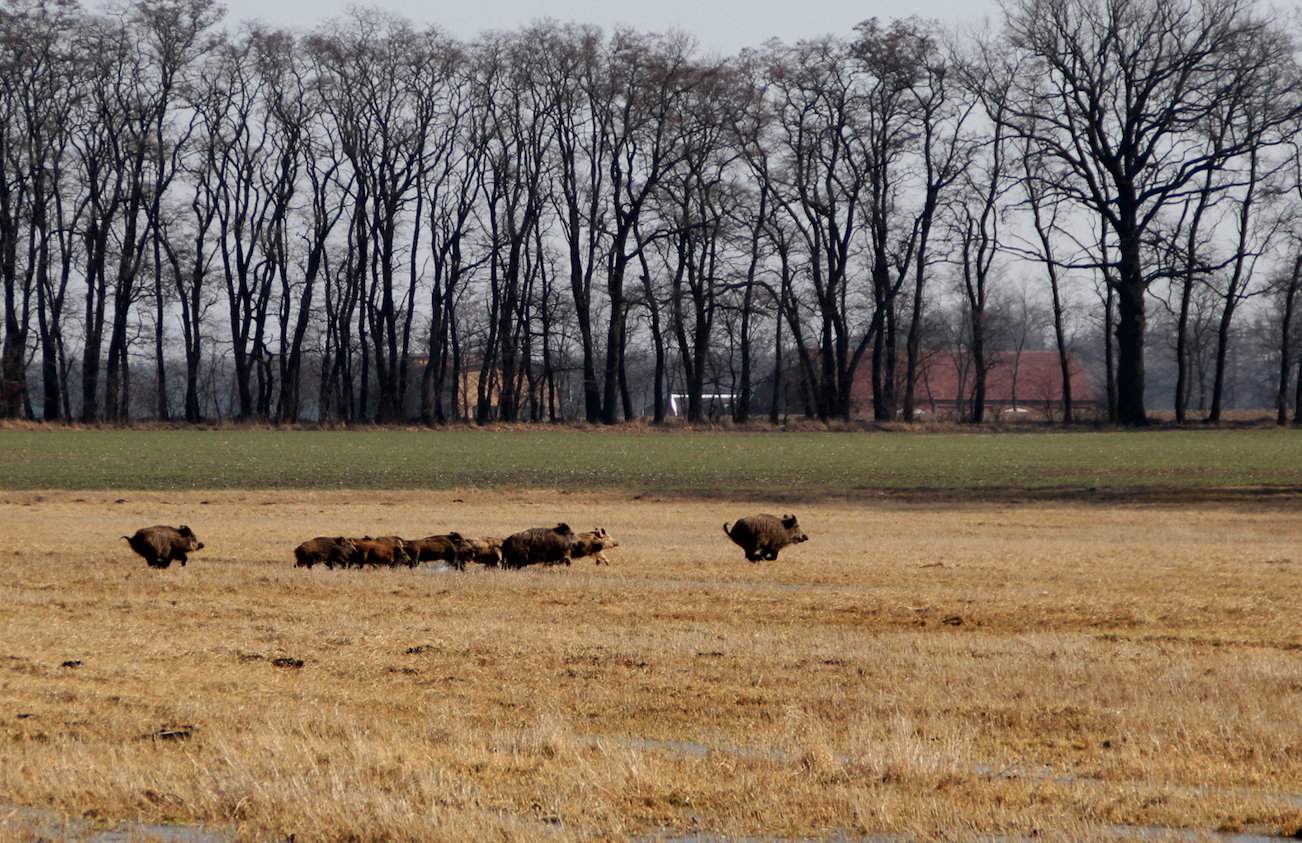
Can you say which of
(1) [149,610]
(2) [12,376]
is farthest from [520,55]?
(1) [149,610]

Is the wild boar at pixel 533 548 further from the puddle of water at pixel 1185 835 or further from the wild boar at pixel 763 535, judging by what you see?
the puddle of water at pixel 1185 835

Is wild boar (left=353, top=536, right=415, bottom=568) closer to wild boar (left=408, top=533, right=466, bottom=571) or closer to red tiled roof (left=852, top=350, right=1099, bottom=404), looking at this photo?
wild boar (left=408, top=533, right=466, bottom=571)

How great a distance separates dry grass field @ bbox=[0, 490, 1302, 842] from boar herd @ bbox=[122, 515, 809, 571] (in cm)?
36

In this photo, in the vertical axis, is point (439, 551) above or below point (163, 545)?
below

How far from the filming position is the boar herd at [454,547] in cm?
1617

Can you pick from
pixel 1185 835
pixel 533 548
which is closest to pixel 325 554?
pixel 533 548

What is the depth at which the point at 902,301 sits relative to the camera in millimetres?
84375

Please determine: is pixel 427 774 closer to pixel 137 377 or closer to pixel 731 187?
pixel 731 187

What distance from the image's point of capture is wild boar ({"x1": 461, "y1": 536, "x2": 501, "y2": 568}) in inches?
664

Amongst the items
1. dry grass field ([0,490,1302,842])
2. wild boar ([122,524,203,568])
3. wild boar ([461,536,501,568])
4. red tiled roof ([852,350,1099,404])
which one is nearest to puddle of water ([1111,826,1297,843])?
dry grass field ([0,490,1302,842])

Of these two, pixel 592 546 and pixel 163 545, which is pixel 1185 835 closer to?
pixel 592 546

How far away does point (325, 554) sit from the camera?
53.5 ft

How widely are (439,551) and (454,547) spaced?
0.55ft

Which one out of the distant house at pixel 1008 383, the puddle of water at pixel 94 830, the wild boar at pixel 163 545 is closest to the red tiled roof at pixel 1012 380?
the distant house at pixel 1008 383
